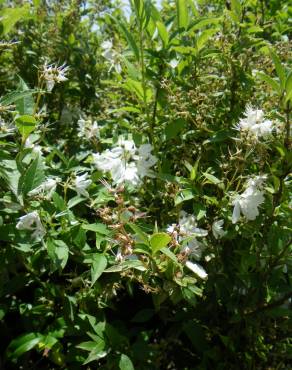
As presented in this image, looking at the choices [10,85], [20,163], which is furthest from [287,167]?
[10,85]

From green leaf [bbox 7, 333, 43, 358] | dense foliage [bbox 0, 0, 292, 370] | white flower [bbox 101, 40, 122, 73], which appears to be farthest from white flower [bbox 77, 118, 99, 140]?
green leaf [bbox 7, 333, 43, 358]

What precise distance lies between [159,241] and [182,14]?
2.73 ft

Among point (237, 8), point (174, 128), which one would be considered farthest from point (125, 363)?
point (237, 8)

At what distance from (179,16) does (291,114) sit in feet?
1.74

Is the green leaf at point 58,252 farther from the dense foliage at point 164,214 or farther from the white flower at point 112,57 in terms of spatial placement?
the white flower at point 112,57

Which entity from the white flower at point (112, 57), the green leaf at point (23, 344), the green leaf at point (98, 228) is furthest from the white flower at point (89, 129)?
the green leaf at point (23, 344)

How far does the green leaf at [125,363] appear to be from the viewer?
1.49m

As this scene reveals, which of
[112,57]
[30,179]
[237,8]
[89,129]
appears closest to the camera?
[30,179]

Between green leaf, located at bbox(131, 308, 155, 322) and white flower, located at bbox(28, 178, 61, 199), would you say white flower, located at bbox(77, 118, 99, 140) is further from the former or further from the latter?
green leaf, located at bbox(131, 308, 155, 322)

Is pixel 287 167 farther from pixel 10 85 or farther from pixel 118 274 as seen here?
pixel 10 85

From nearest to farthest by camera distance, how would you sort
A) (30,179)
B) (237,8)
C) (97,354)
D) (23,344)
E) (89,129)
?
(30,179)
(97,354)
(23,344)
(237,8)
(89,129)

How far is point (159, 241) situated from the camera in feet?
4.11

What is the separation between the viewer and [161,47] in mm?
1756

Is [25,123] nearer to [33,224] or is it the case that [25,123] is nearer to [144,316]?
[33,224]
